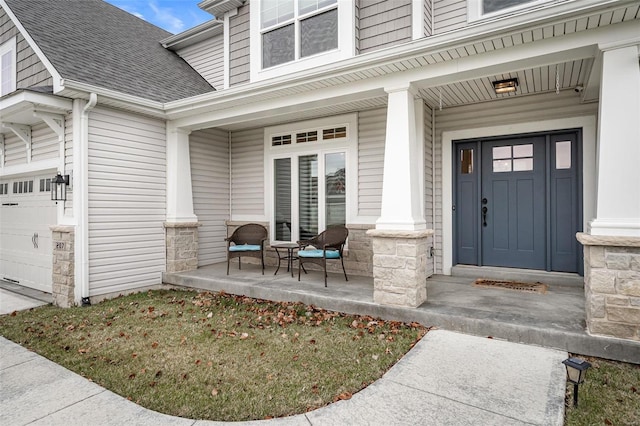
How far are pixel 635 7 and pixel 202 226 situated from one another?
6464mm

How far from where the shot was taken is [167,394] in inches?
101

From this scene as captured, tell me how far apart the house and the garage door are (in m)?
0.05

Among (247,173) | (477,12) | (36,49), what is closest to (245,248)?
(247,173)

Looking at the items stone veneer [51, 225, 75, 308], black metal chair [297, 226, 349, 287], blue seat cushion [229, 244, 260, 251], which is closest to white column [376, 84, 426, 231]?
black metal chair [297, 226, 349, 287]

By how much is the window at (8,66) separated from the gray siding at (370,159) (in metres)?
5.99

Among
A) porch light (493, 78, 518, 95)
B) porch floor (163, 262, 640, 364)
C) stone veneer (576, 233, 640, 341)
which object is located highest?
porch light (493, 78, 518, 95)

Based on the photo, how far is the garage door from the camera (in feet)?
19.0

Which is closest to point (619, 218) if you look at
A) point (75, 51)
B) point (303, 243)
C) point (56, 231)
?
point (303, 243)

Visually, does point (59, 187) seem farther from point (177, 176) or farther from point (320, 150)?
point (320, 150)

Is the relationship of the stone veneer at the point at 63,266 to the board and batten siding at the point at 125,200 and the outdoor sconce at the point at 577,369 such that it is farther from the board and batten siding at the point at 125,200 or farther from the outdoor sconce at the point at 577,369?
the outdoor sconce at the point at 577,369

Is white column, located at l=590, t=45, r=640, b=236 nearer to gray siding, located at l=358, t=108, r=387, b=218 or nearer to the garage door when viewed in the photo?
gray siding, located at l=358, t=108, r=387, b=218

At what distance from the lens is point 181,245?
6.09 metres

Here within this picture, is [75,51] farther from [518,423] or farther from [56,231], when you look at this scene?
[518,423]

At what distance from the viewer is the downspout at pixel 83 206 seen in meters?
4.90
